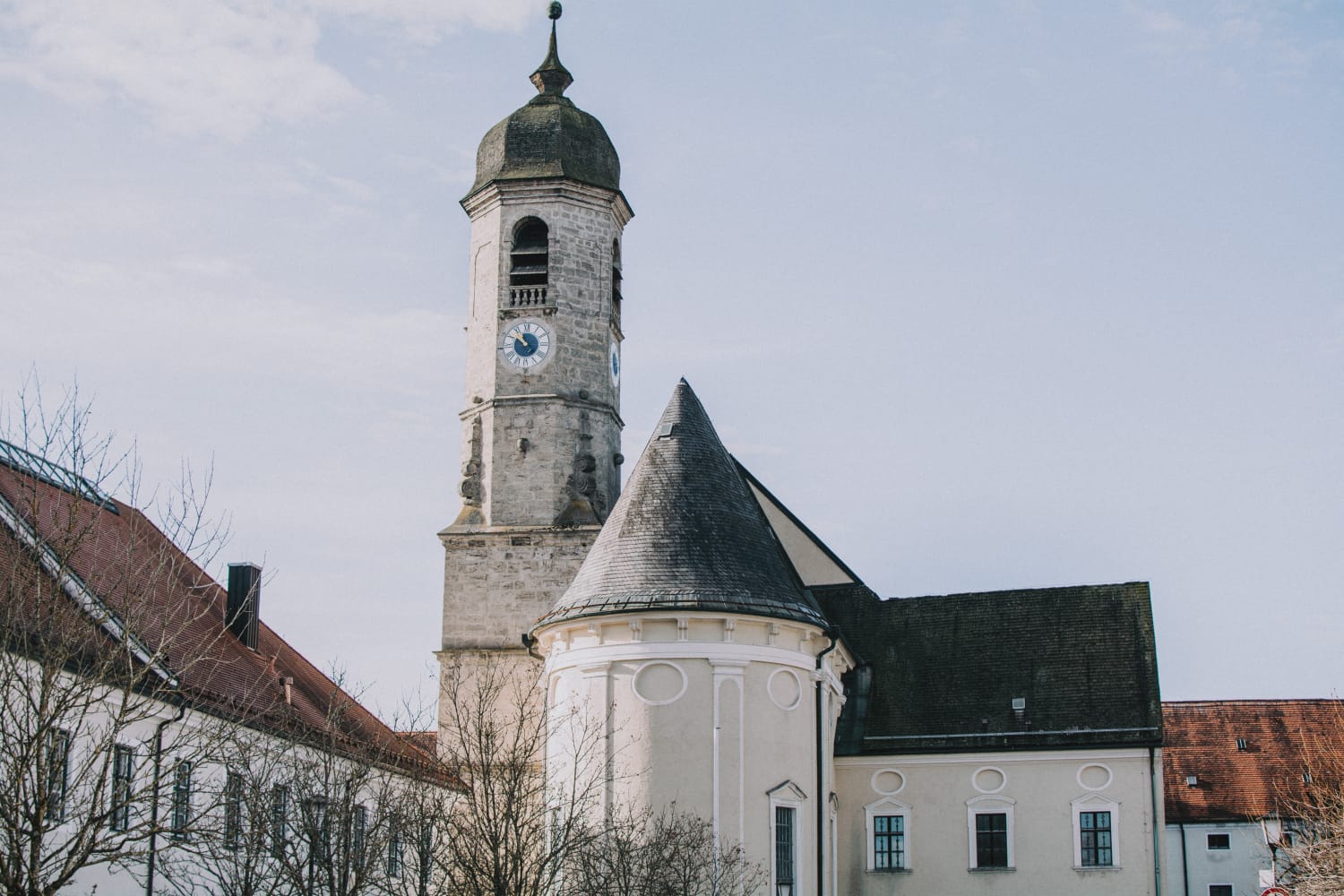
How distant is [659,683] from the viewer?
3225 centimetres

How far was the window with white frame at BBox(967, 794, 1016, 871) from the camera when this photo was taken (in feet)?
119

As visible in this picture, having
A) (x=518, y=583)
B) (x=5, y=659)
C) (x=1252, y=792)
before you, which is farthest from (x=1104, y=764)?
(x=5, y=659)

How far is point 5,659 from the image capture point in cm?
1806

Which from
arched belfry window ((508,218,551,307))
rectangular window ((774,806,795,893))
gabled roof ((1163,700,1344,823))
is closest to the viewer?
rectangular window ((774,806,795,893))

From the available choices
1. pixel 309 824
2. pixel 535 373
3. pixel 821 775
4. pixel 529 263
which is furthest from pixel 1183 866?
pixel 309 824

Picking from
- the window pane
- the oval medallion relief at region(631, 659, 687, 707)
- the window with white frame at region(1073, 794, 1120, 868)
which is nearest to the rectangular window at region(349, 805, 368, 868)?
the oval medallion relief at region(631, 659, 687, 707)

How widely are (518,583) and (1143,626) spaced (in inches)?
617

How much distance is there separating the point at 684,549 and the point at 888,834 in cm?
887

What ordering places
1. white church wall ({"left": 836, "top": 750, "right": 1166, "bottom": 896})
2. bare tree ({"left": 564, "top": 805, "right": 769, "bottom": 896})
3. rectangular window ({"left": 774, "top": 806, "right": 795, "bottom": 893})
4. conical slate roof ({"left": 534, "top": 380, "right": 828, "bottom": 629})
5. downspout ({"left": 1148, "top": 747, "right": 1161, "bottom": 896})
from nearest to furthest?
bare tree ({"left": 564, "top": 805, "right": 769, "bottom": 896}) < rectangular window ({"left": 774, "top": 806, "right": 795, "bottom": 893}) < conical slate roof ({"left": 534, "top": 380, "right": 828, "bottom": 629}) < downspout ({"left": 1148, "top": 747, "right": 1161, "bottom": 896}) < white church wall ({"left": 836, "top": 750, "right": 1166, "bottom": 896})

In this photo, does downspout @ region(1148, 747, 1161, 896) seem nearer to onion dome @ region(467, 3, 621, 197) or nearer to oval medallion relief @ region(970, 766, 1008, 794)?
oval medallion relief @ region(970, 766, 1008, 794)

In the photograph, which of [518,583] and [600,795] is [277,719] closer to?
[600,795]

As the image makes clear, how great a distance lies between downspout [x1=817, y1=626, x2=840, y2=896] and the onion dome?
17.6 metres

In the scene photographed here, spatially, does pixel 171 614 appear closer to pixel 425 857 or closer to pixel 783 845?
pixel 425 857

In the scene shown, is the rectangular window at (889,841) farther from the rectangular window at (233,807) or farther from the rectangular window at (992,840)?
the rectangular window at (233,807)
